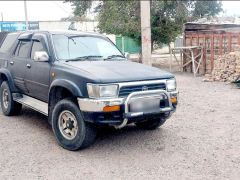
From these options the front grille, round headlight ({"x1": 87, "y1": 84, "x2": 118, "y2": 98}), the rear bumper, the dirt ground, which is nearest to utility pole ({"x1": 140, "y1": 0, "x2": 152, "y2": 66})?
the dirt ground

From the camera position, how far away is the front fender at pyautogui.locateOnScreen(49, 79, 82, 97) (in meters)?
5.07

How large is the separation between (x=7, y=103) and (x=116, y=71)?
11.1 feet

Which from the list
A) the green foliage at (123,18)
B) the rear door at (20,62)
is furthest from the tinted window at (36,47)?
the green foliage at (123,18)

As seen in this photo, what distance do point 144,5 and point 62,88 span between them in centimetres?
607

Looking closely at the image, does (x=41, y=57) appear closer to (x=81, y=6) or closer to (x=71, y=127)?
Answer: (x=71, y=127)

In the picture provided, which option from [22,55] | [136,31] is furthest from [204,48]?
[22,55]

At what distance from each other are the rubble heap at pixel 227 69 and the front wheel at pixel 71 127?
8.39 metres

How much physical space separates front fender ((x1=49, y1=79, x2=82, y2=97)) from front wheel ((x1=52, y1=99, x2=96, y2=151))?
9.2 inches

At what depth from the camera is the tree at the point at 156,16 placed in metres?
17.4

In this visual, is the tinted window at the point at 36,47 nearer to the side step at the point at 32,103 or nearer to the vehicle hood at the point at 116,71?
the side step at the point at 32,103

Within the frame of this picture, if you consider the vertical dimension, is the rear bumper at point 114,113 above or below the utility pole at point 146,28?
below

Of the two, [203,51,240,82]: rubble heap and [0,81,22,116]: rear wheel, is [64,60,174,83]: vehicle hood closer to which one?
[0,81,22,116]: rear wheel

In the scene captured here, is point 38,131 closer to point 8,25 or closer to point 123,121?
point 123,121

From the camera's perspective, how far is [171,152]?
5.34 m
